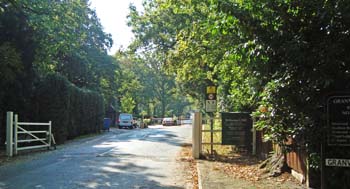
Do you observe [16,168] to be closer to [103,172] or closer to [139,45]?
[103,172]

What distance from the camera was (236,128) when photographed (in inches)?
640

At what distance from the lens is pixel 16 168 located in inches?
521

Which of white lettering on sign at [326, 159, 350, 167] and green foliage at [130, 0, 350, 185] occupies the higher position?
green foliage at [130, 0, 350, 185]

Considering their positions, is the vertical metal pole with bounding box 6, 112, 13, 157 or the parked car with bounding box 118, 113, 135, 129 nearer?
the vertical metal pole with bounding box 6, 112, 13, 157

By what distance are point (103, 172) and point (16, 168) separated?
10.5 ft

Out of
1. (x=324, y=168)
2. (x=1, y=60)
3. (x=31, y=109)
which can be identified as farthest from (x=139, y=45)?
(x=324, y=168)

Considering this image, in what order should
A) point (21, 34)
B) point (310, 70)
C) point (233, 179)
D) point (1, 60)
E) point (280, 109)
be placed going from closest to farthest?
point (310, 70) < point (280, 109) < point (233, 179) < point (1, 60) < point (21, 34)

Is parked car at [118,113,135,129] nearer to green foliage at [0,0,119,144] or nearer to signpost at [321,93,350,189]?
green foliage at [0,0,119,144]

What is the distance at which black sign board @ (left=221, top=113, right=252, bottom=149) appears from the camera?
639 inches

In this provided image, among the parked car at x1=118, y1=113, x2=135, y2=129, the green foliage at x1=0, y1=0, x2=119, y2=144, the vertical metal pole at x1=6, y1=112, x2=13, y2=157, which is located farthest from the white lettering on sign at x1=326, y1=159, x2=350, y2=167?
the parked car at x1=118, y1=113, x2=135, y2=129

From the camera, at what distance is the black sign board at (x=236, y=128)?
639 inches

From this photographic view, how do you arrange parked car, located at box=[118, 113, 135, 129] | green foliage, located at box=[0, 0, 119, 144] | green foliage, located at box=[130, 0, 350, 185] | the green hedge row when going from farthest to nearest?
parked car, located at box=[118, 113, 135, 129], the green hedge row, green foliage, located at box=[0, 0, 119, 144], green foliage, located at box=[130, 0, 350, 185]

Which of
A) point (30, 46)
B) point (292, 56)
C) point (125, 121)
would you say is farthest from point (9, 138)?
point (125, 121)

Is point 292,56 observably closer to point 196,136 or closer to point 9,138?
point 196,136
